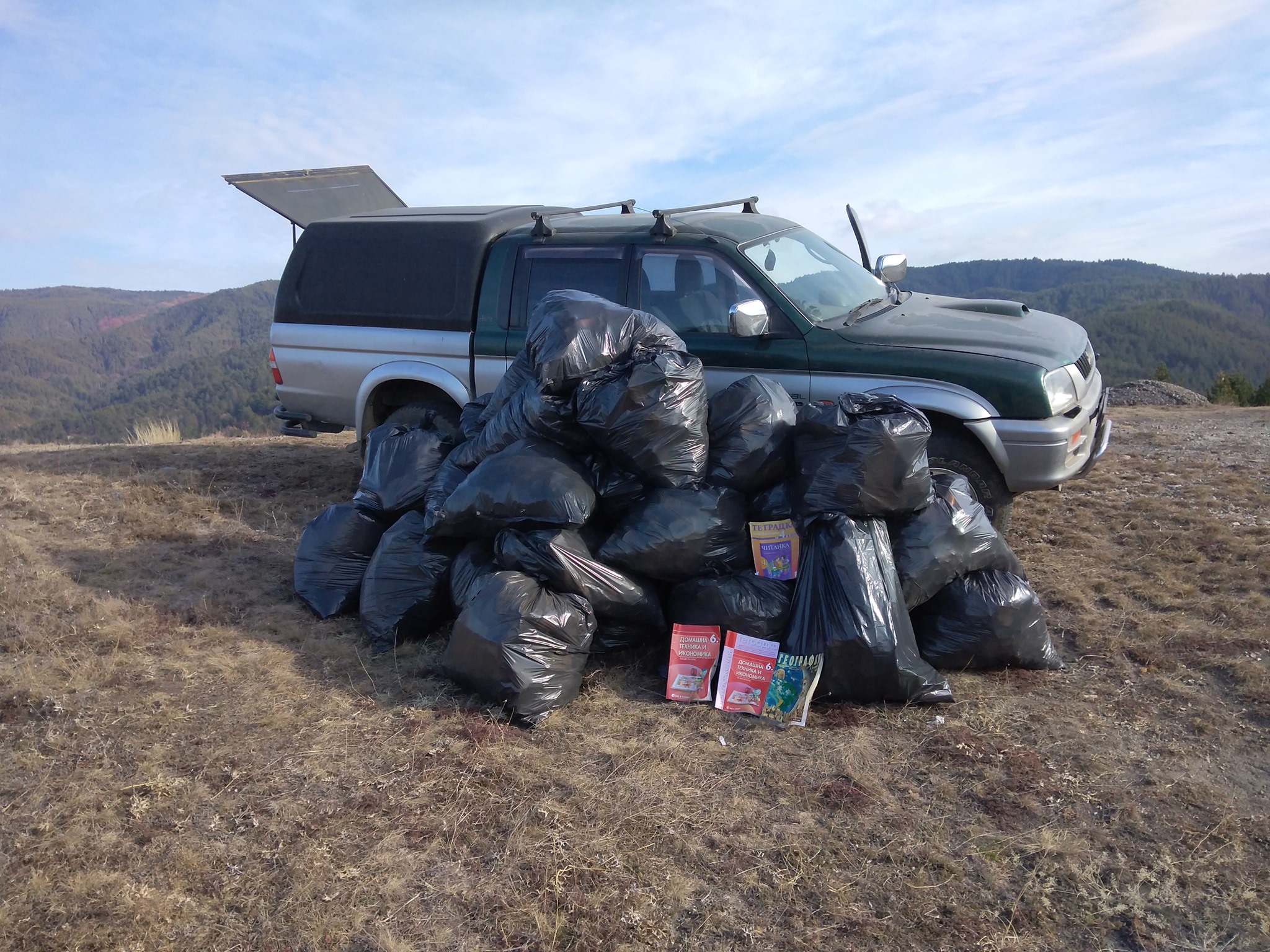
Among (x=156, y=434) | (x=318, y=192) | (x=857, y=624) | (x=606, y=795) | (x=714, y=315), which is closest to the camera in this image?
(x=606, y=795)

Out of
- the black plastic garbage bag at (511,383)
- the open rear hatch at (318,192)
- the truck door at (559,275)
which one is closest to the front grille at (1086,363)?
the truck door at (559,275)

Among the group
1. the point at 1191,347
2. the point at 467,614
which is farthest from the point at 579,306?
the point at 1191,347

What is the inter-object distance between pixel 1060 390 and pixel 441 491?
312 cm

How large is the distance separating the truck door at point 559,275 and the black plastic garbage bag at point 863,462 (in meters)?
1.76

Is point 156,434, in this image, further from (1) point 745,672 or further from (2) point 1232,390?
(2) point 1232,390

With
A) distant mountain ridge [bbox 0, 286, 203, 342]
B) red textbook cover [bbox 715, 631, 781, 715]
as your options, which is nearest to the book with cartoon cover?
red textbook cover [bbox 715, 631, 781, 715]

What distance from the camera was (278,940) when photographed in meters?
2.11

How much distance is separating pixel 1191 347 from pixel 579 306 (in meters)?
104

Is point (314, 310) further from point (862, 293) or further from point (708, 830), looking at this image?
point (708, 830)

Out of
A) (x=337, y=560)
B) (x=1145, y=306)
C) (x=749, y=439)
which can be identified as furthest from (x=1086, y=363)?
(x=1145, y=306)

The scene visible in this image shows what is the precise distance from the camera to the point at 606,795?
2.67 metres

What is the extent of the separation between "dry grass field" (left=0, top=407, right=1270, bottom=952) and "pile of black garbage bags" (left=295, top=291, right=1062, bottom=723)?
0.19 metres

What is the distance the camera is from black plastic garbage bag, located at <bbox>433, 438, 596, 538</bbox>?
3.46m

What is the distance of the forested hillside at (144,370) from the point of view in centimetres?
7412
